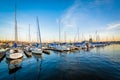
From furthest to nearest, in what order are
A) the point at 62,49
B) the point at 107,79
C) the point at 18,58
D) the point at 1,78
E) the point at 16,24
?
the point at 62,49
the point at 16,24
the point at 18,58
the point at 1,78
the point at 107,79

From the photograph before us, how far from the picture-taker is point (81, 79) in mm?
12516

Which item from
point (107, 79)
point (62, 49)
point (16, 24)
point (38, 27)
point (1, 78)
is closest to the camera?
point (107, 79)

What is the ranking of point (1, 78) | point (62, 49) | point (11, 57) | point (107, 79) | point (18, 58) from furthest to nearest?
point (62, 49) < point (18, 58) < point (11, 57) < point (1, 78) < point (107, 79)

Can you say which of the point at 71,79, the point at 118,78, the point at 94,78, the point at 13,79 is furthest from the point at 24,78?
the point at 118,78

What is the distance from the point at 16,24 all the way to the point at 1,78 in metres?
19.4

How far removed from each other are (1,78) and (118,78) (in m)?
16.4

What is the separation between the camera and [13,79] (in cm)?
1321

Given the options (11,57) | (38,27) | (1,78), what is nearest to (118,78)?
(1,78)

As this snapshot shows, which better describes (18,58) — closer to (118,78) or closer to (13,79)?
(13,79)

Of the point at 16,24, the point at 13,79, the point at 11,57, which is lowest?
the point at 13,79

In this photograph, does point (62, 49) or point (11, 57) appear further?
point (62, 49)

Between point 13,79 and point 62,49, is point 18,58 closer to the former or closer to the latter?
point 13,79

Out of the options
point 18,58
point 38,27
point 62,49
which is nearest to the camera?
point 18,58

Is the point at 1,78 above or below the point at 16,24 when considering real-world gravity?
below
